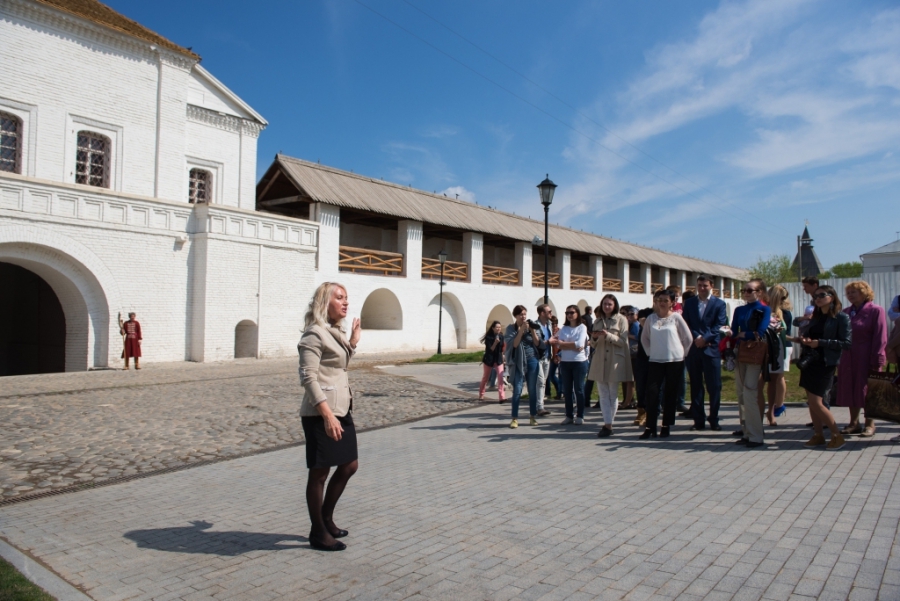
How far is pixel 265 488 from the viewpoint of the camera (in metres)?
6.05

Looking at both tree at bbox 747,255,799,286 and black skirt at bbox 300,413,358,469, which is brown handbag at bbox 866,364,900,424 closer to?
black skirt at bbox 300,413,358,469

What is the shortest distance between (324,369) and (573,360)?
5574 mm

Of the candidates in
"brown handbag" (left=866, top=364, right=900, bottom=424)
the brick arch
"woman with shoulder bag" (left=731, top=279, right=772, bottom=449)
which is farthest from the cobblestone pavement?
"brown handbag" (left=866, top=364, right=900, bottom=424)

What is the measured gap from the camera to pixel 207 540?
4535 mm

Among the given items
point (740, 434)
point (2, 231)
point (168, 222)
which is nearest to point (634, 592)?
point (740, 434)

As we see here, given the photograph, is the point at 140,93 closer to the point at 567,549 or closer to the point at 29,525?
the point at 29,525

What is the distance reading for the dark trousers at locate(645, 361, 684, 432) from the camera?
25.3ft

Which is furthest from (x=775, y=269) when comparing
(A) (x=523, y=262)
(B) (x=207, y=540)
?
(B) (x=207, y=540)

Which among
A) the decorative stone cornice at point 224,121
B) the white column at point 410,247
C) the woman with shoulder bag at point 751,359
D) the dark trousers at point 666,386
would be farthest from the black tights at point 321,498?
the white column at point 410,247

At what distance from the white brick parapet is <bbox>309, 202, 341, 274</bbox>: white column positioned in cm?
41

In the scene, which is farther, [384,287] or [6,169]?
[384,287]

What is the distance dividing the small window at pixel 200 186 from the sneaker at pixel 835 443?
2204 cm

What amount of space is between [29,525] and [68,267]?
15.1m

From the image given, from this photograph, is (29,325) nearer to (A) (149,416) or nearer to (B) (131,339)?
(B) (131,339)
